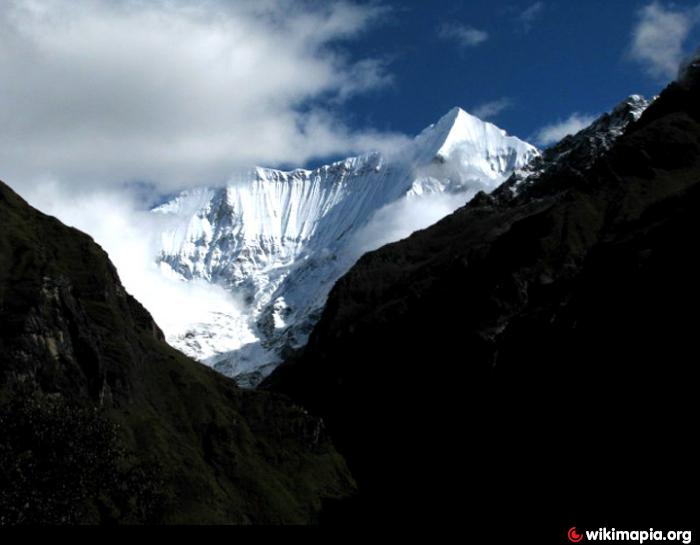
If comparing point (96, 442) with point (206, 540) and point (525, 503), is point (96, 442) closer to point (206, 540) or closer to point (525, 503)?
point (525, 503)

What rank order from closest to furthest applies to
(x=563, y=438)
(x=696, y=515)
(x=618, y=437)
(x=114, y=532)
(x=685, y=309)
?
1. (x=114, y=532)
2. (x=696, y=515)
3. (x=618, y=437)
4. (x=685, y=309)
5. (x=563, y=438)

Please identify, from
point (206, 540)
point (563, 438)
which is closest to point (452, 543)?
point (206, 540)

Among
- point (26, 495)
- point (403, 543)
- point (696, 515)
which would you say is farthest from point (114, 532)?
point (26, 495)

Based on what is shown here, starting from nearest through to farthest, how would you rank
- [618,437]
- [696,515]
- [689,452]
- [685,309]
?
[696,515] → [689,452] → [618,437] → [685,309]

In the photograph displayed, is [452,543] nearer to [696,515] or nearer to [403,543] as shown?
[403,543]

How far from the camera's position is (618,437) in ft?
559

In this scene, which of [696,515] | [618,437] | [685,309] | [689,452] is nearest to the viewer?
[696,515]

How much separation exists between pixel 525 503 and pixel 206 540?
167m

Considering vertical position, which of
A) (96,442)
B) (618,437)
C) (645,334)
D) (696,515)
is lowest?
(696,515)

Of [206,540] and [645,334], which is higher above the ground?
[645,334]

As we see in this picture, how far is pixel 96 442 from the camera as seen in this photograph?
18938 centimetres

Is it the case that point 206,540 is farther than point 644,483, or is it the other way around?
point 644,483

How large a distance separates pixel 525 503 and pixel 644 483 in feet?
137

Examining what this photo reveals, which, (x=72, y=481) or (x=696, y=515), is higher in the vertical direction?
(x=72, y=481)
